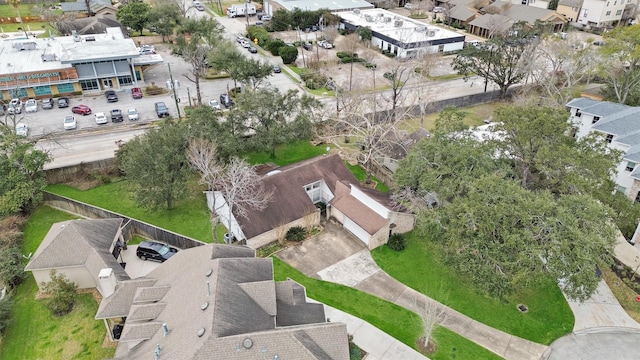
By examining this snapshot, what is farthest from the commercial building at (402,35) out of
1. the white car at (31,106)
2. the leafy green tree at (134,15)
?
the white car at (31,106)

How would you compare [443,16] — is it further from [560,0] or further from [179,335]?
[179,335]

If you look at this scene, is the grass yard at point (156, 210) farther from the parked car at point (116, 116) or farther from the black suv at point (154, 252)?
the parked car at point (116, 116)

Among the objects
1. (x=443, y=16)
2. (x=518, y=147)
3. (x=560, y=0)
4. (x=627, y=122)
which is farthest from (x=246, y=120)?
(x=560, y=0)

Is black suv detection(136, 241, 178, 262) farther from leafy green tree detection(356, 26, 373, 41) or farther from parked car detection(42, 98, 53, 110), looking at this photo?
leafy green tree detection(356, 26, 373, 41)

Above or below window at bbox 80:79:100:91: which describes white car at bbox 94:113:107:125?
below

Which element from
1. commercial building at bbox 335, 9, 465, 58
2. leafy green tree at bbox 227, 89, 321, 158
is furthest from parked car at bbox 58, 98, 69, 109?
commercial building at bbox 335, 9, 465, 58
